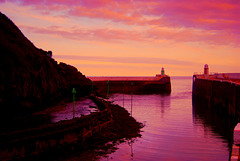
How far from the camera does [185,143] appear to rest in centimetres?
1845

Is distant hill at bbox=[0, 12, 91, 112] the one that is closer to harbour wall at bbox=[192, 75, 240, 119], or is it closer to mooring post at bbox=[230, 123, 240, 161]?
mooring post at bbox=[230, 123, 240, 161]

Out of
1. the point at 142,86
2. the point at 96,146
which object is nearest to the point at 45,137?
the point at 96,146

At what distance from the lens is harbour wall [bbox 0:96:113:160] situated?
11922 mm

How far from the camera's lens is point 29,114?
20.3 m

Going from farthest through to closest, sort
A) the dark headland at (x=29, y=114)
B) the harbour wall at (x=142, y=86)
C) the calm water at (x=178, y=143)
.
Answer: the harbour wall at (x=142, y=86)
the calm water at (x=178, y=143)
the dark headland at (x=29, y=114)

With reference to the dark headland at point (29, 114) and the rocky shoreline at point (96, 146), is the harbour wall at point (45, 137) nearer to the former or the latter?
the dark headland at point (29, 114)

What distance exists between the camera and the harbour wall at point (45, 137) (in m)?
11.9

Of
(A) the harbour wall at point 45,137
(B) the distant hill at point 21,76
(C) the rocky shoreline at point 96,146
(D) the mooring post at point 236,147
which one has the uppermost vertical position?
(B) the distant hill at point 21,76

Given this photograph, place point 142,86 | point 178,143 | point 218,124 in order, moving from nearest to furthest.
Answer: point 178,143
point 218,124
point 142,86

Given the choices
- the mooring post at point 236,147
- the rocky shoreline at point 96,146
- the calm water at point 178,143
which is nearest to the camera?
the mooring post at point 236,147

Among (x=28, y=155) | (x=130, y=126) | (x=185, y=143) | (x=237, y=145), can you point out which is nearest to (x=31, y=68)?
(x=28, y=155)

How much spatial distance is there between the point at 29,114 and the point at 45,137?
7.63m

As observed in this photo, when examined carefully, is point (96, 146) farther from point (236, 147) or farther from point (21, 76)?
point (236, 147)

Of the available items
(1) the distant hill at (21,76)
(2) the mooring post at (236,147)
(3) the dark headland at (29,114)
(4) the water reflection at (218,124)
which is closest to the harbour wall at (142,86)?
(4) the water reflection at (218,124)
